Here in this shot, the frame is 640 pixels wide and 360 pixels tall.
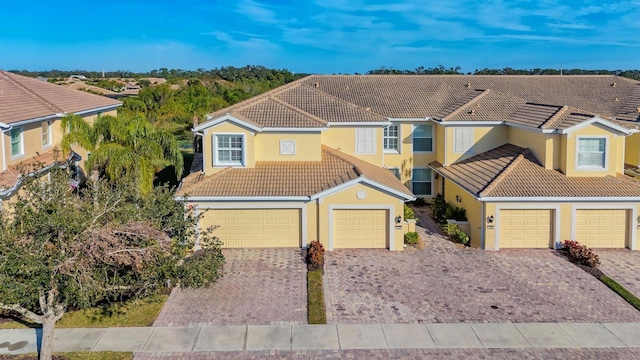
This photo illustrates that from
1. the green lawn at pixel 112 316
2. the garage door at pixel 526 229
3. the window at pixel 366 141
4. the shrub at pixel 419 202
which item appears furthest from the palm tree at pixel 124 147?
the garage door at pixel 526 229

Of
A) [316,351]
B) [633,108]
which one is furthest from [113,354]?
[633,108]

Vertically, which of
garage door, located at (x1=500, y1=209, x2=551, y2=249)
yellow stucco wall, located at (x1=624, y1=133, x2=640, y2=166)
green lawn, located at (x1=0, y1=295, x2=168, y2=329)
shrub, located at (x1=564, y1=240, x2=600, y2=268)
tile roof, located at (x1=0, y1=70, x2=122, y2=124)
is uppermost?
tile roof, located at (x1=0, y1=70, x2=122, y2=124)

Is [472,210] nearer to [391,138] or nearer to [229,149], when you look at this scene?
[391,138]

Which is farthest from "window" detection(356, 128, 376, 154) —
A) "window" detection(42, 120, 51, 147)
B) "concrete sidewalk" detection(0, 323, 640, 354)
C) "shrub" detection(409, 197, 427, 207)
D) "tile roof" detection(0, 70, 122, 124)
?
"window" detection(42, 120, 51, 147)

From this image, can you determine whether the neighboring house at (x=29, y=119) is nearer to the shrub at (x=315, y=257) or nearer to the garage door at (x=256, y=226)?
the garage door at (x=256, y=226)

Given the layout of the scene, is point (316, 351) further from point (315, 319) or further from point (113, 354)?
point (113, 354)

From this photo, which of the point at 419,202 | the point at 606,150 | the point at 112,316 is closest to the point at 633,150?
the point at 606,150

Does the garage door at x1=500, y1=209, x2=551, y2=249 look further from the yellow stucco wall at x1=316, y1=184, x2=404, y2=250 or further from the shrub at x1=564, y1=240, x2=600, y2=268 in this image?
the yellow stucco wall at x1=316, y1=184, x2=404, y2=250
